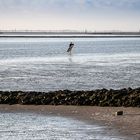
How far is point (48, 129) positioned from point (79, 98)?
17.3ft

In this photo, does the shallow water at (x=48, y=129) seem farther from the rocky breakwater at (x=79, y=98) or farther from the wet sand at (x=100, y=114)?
the rocky breakwater at (x=79, y=98)

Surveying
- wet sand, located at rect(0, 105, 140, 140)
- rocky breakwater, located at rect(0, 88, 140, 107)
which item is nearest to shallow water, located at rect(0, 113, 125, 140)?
wet sand, located at rect(0, 105, 140, 140)

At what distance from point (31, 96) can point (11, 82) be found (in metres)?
9.18

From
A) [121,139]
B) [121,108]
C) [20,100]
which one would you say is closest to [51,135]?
[121,139]

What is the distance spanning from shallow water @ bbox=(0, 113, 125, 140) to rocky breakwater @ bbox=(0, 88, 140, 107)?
2787 millimetres

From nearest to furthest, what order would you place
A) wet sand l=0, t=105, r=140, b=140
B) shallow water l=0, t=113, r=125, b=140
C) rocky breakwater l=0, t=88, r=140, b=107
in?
shallow water l=0, t=113, r=125, b=140 → wet sand l=0, t=105, r=140, b=140 → rocky breakwater l=0, t=88, r=140, b=107

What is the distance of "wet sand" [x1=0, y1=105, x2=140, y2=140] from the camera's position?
49.5ft

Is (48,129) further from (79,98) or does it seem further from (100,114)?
(79,98)

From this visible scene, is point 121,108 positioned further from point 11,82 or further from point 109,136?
point 11,82

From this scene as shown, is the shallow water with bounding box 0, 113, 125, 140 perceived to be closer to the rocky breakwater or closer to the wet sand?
the wet sand

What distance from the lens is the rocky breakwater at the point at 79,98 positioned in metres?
19.7

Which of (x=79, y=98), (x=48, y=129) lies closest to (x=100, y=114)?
(x=79, y=98)

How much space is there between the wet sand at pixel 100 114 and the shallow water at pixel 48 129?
426 millimetres

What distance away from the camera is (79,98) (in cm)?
2039
